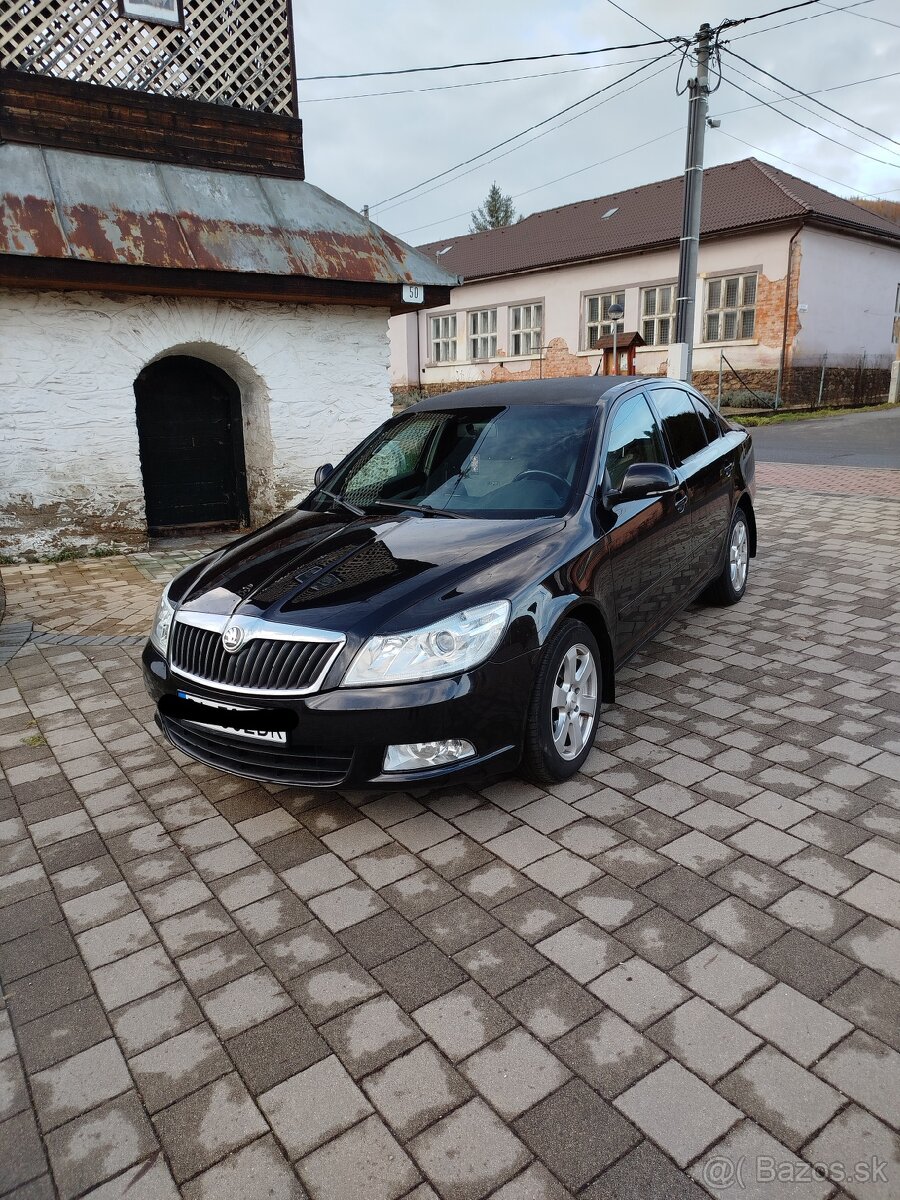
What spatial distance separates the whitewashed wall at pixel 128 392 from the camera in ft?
25.6

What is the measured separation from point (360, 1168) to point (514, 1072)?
1.46 feet

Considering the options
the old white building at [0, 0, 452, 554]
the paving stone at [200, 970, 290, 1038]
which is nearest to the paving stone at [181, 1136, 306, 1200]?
the paving stone at [200, 970, 290, 1038]

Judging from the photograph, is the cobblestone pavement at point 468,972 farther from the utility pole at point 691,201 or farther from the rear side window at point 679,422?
the utility pole at point 691,201

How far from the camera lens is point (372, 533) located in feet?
12.4

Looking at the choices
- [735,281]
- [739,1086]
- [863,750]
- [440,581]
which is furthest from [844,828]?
[735,281]

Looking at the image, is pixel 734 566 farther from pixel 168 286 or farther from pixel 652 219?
pixel 652 219

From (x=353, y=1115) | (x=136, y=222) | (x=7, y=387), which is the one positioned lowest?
(x=353, y=1115)

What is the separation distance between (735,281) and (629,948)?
84.1ft

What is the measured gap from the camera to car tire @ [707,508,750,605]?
5823mm

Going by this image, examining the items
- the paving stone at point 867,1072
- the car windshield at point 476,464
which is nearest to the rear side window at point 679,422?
the car windshield at point 476,464

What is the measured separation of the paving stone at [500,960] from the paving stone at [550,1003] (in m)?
0.03

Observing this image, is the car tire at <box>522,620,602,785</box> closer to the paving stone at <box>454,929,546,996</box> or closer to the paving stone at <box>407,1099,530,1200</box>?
the paving stone at <box>454,929,546,996</box>

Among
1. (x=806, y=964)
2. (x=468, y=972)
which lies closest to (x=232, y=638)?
(x=468, y=972)

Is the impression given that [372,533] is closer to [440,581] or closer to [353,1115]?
[440,581]
